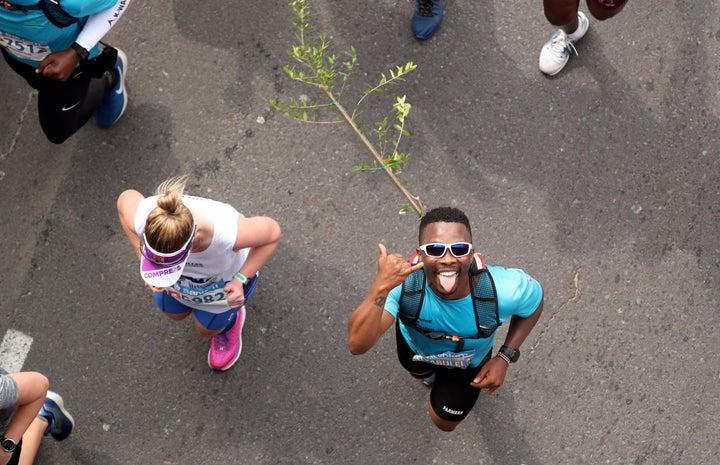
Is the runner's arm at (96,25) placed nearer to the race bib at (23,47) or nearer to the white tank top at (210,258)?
the race bib at (23,47)

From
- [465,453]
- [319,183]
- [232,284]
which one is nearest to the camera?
[232,284]

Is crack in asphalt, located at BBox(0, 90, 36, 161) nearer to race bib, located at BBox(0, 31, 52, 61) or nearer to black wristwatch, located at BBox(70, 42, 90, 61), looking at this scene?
race bib, located at BBox(0, 31, 52, 61)

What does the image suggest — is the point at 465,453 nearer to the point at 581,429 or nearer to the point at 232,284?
the point at 581,429

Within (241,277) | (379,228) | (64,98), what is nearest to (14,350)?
(64,98)

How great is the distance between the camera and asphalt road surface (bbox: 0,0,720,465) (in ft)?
16.4

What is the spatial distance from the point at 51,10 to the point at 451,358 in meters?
2.81

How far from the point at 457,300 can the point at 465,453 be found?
1.62m

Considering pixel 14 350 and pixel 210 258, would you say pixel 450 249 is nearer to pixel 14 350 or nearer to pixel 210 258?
pixel 210 258

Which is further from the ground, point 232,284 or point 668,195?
point 232,284

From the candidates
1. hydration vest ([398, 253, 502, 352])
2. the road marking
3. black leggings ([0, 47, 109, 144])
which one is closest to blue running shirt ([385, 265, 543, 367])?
hydration vest ([398, 253, 502, 352])

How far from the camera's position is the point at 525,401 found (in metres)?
5.01

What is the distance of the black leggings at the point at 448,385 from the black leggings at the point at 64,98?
7.93ft

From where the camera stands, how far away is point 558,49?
210 inches

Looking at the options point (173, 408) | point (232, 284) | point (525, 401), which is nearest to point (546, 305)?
point (525, 401)
